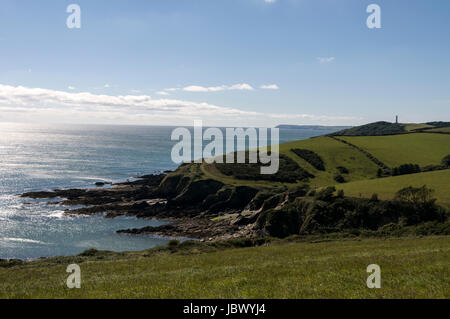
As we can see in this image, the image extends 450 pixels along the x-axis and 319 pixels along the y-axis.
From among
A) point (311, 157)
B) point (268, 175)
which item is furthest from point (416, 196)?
point (311, 157)

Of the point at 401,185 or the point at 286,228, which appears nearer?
the point at 286,228

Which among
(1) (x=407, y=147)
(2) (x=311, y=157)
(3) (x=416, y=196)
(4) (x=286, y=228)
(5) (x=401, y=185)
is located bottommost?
(4) (x=286, y=228)

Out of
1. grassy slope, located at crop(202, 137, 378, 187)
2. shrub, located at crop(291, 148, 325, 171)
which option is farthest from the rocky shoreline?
shrub, located at crop(291, 148, 325, 171)

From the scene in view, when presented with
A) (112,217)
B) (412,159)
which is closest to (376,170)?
(412,159)

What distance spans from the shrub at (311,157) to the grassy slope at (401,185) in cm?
3277

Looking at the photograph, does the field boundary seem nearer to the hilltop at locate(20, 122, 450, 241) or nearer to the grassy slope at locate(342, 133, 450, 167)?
the hilltop at locate(20, 122, 450, 241)

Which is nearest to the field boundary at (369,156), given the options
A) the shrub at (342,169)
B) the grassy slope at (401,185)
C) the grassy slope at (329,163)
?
the grassy slope at (329,163)

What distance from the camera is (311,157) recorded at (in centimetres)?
9875

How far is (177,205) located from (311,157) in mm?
46522

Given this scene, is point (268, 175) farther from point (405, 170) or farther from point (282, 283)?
point (282, 283)

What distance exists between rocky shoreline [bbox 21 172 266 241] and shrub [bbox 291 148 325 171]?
92.1 ft

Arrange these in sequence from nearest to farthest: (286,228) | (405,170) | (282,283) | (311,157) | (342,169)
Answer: (282,283), (286,228), (405,170), (342,169), (311,157)

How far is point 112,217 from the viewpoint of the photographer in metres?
68.1

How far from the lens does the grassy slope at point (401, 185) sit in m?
49.1
